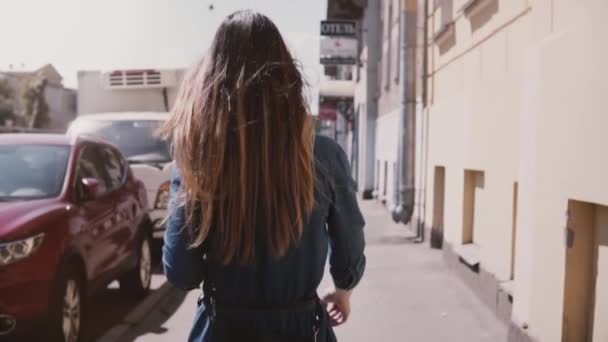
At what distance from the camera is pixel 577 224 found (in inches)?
157

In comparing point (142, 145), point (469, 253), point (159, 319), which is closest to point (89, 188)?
point (159, 319)

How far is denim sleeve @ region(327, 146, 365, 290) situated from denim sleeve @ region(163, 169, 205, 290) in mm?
410

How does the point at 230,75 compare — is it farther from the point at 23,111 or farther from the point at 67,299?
the point at 23,111

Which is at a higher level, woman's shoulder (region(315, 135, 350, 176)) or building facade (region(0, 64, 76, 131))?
building facade (region(0, 64, 76, 131))

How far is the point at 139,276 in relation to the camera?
22.2 ft

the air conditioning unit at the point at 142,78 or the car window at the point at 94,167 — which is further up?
the air conditioning unit at the point at 142,78

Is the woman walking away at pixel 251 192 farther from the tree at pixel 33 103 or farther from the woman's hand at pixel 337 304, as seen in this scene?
the tree at pixel 33 103

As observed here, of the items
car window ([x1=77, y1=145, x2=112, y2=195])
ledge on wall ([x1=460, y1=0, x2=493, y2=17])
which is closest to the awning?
ledge on wall ([x1=460, y1=0, x2=493, y2=17])

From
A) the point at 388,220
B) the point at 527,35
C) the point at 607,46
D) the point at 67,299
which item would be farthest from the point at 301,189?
the point at 388,220

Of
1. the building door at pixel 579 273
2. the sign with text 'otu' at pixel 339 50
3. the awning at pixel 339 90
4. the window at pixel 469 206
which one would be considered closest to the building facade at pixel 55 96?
the awning at pixel 339 90

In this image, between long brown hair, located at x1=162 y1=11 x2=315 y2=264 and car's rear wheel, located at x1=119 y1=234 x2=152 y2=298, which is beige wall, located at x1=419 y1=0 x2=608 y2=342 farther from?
car's rear wheel, located at x1=119 y1=234 x2=152 y2=298

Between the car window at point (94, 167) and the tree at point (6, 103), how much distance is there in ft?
199

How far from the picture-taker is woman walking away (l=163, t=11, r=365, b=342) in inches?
73.0

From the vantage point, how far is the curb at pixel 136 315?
5.27m
